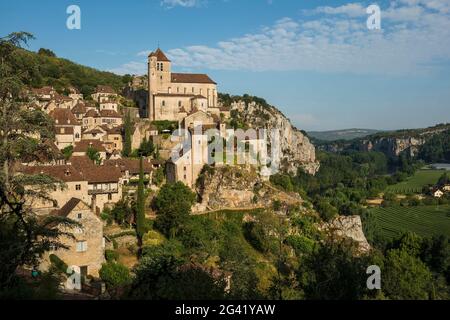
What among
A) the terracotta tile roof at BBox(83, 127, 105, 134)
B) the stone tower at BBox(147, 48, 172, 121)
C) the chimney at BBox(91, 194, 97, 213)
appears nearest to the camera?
the chimney at BBox(91, 194, 97, 213)

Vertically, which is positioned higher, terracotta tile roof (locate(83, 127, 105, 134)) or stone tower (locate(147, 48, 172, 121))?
stone tower (locate(147, 48, 172, 121))

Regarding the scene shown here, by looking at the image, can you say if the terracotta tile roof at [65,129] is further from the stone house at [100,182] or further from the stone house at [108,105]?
the stone house at [108,105]

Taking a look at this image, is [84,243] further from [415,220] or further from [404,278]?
[415,220]

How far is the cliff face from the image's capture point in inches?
4526

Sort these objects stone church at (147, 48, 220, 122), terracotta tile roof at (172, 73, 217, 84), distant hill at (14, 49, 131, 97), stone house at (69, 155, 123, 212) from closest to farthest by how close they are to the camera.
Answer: stone house at (69, 155, 123, 212) < stone church at (147, 48, 220, 122) < terracotta tile roof at (172, 73, 217, 84) < distant hill at (14, 49, 131, 97)

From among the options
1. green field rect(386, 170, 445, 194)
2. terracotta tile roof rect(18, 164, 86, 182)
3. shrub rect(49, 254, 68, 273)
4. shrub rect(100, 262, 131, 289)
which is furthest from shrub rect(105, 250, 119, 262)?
green field rect(386, 170, 445, 194)

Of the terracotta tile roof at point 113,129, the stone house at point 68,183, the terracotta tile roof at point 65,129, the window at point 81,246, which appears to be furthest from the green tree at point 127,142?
the window at point 81,246

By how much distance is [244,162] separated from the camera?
61.5 metres

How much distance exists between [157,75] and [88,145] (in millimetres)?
23844

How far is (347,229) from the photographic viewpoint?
64.3 m

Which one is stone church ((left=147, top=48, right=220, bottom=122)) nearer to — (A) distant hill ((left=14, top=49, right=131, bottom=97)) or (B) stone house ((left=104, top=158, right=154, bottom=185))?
(B) stone house ((left=104, top=158, right=154, bottom=185))

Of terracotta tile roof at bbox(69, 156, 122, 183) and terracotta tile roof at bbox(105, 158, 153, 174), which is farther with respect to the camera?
terracotta tile roof at bbox(105, 158, 153, 174)

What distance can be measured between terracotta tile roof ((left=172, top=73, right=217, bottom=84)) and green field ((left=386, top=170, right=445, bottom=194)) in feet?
Answer: 269
